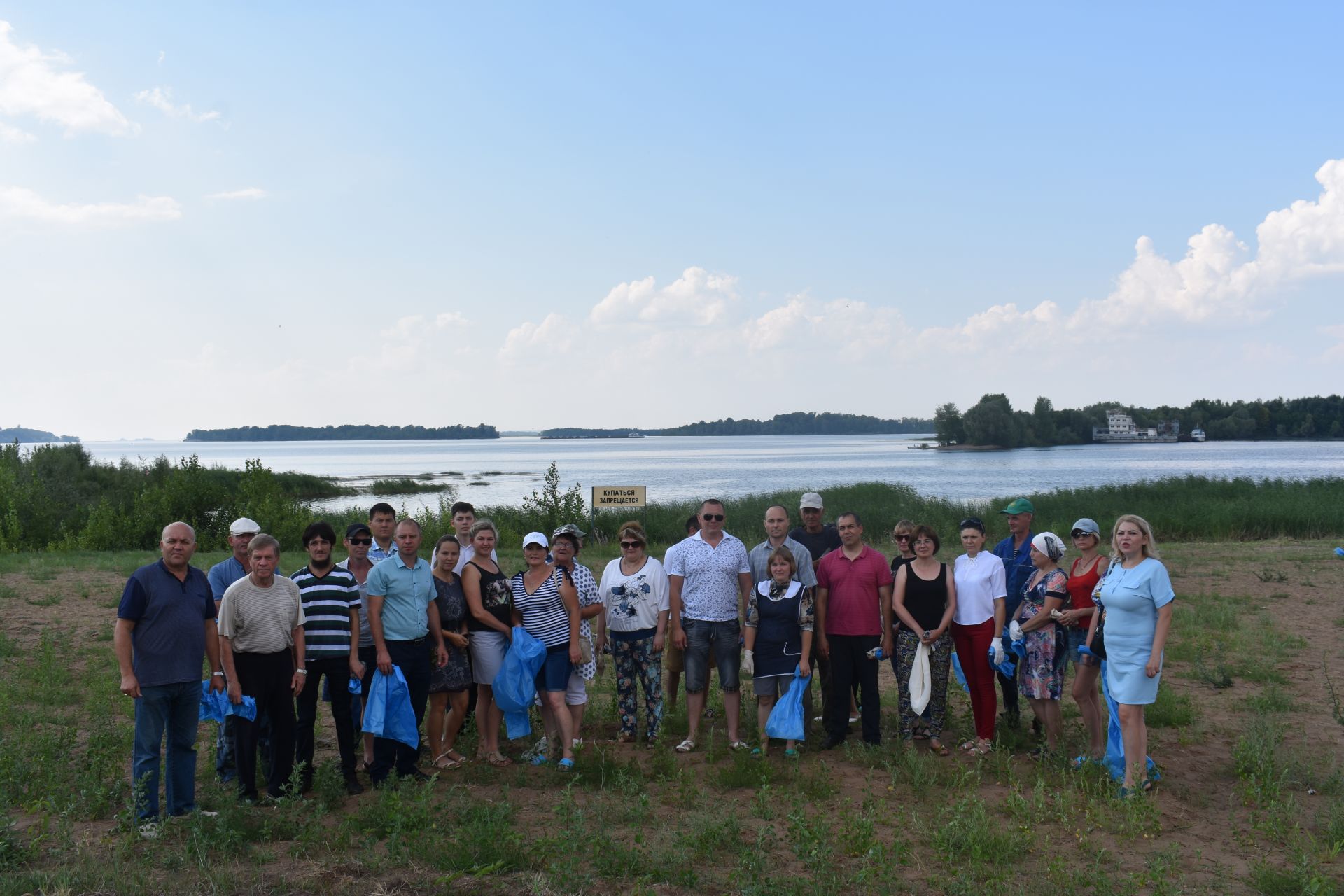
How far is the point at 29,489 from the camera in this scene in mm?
24578

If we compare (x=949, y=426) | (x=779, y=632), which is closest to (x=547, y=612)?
(x=779, y=632)

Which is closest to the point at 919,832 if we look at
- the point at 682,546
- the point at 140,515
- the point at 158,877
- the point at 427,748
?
the point at 682,546

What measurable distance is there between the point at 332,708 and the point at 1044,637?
15.9ft

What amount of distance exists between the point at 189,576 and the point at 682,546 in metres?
3.34

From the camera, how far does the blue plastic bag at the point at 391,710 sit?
5.96 meters

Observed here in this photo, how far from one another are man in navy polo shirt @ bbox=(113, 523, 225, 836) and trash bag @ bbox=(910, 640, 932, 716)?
466 cm

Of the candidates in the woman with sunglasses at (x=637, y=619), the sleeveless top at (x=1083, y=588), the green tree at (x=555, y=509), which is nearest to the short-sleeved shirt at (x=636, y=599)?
the woman with sunglasses at (x=637, y=619)

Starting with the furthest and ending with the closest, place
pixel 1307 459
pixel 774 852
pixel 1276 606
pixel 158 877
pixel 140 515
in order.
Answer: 1. pixel 1307 459
2. pixel 140 515
3. pixel 1276 606
4. pixel 774 852
5. pixel 158 877

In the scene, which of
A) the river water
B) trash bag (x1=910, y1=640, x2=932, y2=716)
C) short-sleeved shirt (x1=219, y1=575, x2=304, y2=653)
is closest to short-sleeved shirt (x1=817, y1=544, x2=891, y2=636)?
trash bag (x1=910, y1=640, x2=932, y2=716)

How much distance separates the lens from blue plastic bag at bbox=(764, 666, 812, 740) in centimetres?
657

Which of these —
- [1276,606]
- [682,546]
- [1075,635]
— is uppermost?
[682,546]

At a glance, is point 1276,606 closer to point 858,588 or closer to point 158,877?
point 858,588

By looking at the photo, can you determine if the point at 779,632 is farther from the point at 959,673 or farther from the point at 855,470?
the point at 855,470

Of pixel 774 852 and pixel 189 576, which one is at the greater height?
pixel 189 576
